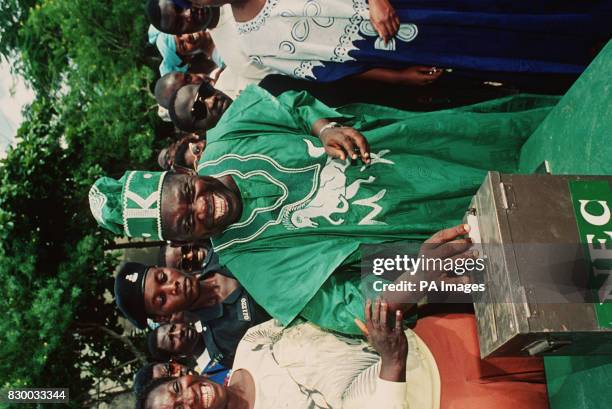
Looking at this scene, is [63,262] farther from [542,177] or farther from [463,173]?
[542,177]

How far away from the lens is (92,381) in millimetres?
4793

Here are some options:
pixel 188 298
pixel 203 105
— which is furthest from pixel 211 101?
pixel 188 298

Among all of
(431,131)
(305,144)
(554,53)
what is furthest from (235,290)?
(554,53)

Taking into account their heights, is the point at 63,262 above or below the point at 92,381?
above

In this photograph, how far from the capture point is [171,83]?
444 centimetres

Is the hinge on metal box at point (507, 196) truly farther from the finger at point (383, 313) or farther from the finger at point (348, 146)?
the finger at point (348, 146)

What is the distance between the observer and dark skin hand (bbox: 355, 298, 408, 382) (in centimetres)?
183

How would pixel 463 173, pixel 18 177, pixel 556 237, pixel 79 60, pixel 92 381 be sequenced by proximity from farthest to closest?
pixel 79 60 < pixel 92 381 < pixel 18 177 < pixel 463 173 < pixel 556 237

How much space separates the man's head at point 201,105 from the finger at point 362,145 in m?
1.80

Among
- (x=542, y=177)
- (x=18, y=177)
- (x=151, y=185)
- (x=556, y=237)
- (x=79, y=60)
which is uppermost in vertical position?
(x=79, y=60)

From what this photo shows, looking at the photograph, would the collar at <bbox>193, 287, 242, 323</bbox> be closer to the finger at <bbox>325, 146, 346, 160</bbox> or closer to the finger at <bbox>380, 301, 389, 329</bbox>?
the finger at <bbox>325, 146, 346, 160</bbox>

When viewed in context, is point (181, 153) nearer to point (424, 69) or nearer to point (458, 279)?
point (424, 69)

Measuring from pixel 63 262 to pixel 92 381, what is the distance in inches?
45.7

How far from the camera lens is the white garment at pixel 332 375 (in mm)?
1926
